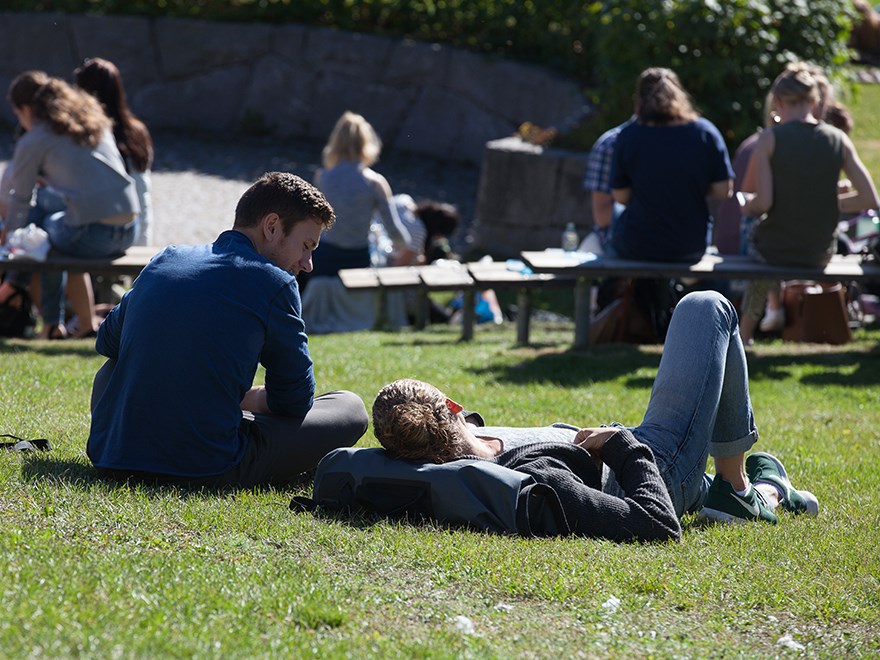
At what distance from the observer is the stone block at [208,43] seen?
17.6 meters

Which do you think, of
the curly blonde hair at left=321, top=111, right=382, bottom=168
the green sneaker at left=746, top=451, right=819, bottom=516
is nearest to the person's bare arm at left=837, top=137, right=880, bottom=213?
the green sneaker at left=746, top=451, right=819, bottom=516

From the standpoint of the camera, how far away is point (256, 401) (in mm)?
4969

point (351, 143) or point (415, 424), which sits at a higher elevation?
point (351, 143)

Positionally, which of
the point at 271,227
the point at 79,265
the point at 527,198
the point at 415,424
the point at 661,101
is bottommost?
the point at 415,424

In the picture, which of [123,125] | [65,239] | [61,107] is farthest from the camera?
[123,125]

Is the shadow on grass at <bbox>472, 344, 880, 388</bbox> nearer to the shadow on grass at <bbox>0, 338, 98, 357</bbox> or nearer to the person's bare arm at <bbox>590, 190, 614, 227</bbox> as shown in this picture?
the person's bare arm at <bbox>590, 190, 614, 227</bbox>

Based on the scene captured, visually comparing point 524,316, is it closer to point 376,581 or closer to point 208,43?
point 376,581

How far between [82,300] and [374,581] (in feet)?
19.5

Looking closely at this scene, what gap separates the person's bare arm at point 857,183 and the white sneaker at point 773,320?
1190 mm

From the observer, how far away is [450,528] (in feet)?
14.5

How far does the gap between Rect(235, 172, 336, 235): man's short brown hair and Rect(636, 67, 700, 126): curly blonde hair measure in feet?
14.4

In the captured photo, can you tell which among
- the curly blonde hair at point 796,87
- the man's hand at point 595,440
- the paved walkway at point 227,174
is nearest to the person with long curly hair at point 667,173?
the curly blonde hair at point 796,87

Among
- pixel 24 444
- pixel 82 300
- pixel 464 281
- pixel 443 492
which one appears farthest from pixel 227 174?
pixel 443 492

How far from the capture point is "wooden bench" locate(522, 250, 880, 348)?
8.58 m
